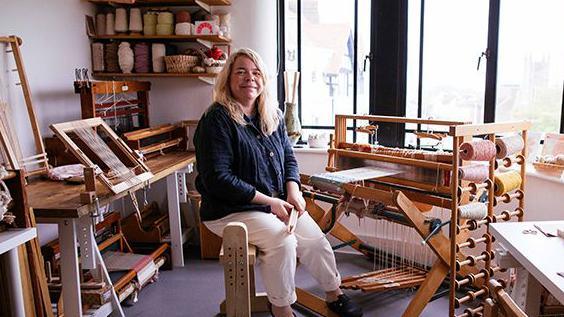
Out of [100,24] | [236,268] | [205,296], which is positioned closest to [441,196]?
[236,268]

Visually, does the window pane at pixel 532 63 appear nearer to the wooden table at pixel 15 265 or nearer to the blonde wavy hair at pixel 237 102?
the blonde wavy hair at pixel 237 102

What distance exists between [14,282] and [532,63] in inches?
108

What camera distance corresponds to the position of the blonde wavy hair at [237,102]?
7.15ft

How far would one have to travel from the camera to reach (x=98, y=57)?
317 cm

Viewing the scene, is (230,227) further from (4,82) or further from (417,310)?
(4,82)

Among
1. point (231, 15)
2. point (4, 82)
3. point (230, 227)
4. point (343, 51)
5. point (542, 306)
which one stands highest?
point (231, 15)

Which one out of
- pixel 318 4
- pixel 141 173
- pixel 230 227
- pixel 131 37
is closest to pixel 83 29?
pixel 131 37

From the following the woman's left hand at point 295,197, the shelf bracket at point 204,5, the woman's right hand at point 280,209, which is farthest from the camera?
the shelf bracket at point 204,5

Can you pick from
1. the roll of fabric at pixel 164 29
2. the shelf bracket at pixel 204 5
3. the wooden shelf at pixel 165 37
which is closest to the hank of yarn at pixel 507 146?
the wooden shelf at pixel 165 37

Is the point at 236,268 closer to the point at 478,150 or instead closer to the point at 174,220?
the point at 478,150

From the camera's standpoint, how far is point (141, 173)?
94.7 inches

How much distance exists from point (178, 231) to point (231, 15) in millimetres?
1449

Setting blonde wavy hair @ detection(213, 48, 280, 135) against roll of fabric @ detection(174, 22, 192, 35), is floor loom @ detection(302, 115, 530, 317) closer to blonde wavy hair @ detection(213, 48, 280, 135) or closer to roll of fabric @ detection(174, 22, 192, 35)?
blonde wavy hair @ detection(213, 48, 280, 135)

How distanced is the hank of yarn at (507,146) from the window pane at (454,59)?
1.04 m
